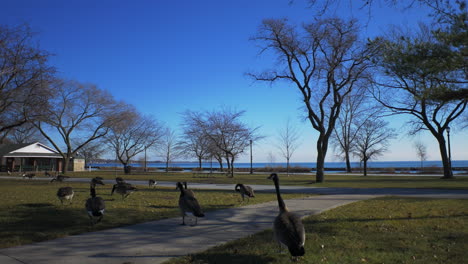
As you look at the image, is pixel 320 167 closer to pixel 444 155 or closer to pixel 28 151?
pixel 444 155

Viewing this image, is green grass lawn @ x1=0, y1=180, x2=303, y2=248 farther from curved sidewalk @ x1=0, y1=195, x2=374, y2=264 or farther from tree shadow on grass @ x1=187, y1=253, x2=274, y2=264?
tree shadow on grass @ x1=187, y1=253, x2=274, y2=264

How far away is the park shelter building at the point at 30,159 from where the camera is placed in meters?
58.6

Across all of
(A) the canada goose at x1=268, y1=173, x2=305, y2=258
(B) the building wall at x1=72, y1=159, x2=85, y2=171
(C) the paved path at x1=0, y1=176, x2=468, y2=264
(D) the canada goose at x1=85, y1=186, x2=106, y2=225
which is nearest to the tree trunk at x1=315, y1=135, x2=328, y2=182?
(C) the paved path at x1=0, y1=176, x2=468, y2=264

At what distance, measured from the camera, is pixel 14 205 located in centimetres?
1233

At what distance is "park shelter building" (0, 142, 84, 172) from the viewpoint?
2308 inches

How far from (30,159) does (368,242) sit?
253 ft

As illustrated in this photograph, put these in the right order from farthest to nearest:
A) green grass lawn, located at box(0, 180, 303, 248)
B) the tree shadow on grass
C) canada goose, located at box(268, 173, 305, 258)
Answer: green grass lawn, located at box(0, 180, 303, 248), the tree shadow on grass, canada goose, located at box(268, 173, 305, 258)

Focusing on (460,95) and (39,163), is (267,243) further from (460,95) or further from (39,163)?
(39,163)

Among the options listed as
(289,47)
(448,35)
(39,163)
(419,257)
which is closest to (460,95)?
(448,35)

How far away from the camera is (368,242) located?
6.76 meters

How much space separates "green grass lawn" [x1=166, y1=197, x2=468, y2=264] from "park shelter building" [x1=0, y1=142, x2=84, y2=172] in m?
64.0

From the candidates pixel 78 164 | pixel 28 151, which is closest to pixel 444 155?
pixel 78 164

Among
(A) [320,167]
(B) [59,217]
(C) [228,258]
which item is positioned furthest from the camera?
(A) [320,167]

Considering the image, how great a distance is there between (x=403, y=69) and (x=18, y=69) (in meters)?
21.3
